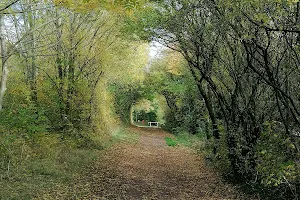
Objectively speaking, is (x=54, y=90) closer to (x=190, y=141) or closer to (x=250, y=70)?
(x=250, y=70)

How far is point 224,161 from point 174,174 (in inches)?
68.4

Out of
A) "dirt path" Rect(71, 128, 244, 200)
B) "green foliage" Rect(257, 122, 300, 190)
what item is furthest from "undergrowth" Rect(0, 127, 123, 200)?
"green foliage" Rect(257, 122, 300, 190)

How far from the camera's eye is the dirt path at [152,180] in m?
7.54

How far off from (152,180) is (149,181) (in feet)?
0.62

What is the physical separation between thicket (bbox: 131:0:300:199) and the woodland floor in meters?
0.87

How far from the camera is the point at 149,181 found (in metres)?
8.99

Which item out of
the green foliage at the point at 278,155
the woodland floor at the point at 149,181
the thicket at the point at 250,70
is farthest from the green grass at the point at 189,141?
the green foliage at the point at 278,155

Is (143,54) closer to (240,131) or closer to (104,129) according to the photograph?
(104,129)

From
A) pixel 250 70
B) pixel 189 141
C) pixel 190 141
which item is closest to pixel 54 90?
pixel 250 70

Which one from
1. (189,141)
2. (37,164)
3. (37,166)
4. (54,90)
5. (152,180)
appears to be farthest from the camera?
(189,141)

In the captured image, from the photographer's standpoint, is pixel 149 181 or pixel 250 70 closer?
pixel 250 70

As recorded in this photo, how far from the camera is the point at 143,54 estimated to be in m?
23.4

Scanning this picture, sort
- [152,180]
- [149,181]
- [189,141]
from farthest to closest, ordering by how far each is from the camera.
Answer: [189,141]
[152,180]
[149,181]

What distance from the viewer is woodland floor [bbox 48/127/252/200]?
7453mm
